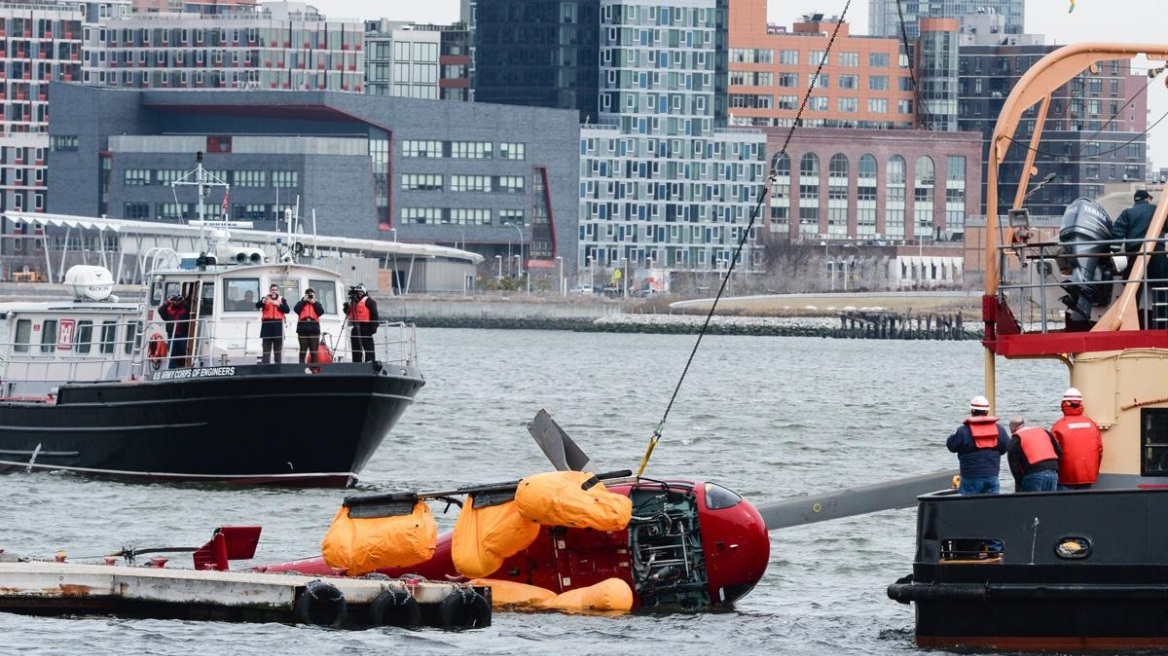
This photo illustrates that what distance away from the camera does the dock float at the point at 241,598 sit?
20578 millimetres

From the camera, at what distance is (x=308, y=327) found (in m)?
33.8

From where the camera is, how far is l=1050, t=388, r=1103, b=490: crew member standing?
18.6 meters

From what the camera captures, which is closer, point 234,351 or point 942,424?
point 234,351

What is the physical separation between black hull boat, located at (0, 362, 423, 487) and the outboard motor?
1593cm

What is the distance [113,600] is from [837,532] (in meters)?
12.1

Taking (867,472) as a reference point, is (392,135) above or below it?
above

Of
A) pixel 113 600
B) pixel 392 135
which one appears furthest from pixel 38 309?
pixel 392 135

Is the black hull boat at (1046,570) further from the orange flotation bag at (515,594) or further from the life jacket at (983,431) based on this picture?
the orange flotation bag at (515,594)

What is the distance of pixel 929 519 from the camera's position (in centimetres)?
1827

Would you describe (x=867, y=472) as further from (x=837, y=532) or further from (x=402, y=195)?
(x=402, y=195)

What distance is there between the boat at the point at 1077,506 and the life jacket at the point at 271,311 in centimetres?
1597

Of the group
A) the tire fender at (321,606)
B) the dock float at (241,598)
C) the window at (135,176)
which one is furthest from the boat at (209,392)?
the window at (135,176)

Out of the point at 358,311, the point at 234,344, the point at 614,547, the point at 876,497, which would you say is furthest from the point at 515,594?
the point at 234,344

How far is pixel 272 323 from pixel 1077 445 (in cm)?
1730
